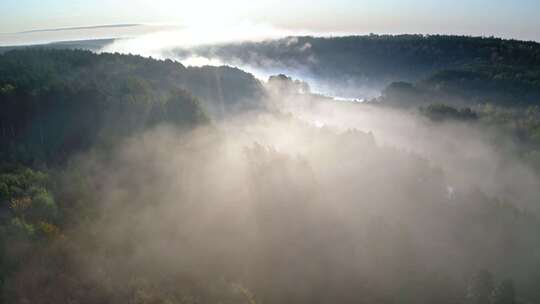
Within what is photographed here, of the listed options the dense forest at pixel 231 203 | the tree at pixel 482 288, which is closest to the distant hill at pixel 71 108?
the dense forest at pixel 231 203

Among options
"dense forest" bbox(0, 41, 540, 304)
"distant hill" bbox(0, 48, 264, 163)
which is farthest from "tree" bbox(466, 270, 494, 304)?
"distant hill" bbox(0, 48, 264, 163)

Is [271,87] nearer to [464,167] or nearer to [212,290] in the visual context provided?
[464,167]

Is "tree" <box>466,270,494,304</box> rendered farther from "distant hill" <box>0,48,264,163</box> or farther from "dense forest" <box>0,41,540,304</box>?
"distant hill" <box>0,48,264,163</box>

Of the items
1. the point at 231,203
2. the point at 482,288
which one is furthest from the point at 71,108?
the point at 482,288

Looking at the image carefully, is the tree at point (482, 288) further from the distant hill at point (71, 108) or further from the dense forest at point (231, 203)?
the distant hill at point (71, 108)

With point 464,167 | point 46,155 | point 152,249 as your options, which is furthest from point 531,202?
point 46,155

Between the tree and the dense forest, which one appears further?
the tree

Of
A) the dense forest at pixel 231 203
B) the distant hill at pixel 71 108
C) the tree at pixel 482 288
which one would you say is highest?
the distant hill at pixel 71 108

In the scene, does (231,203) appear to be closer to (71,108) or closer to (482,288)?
(482,288)
